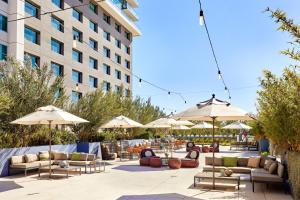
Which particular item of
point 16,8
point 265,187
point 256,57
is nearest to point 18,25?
point 16,8

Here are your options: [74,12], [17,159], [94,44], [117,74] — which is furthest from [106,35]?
[17,159]

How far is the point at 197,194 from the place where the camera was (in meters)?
10.1

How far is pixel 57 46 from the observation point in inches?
1276

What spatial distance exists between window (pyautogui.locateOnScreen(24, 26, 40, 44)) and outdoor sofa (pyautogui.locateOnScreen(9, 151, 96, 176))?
Answer: 49.2 ft

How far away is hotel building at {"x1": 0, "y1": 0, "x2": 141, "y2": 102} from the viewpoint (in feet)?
85.9

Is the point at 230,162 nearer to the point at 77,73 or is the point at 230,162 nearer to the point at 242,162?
the point at 242,162

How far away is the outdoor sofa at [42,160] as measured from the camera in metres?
13.9

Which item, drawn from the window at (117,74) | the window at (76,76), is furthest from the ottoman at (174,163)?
the window at (117,74)

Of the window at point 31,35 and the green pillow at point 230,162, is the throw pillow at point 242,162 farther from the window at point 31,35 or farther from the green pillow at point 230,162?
the window at point 31,35

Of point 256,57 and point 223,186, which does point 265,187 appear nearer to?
point 223,186

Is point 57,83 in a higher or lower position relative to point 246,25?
lower

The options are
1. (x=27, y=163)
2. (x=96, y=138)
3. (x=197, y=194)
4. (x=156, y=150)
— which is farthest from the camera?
(x=156, y=150)

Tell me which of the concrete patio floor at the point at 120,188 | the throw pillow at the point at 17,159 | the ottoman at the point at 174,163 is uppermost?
the throw pillow at the point at 17,159

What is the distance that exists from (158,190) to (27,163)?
636 cm
